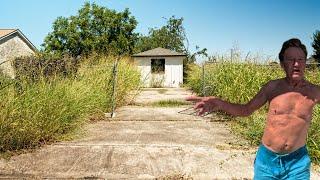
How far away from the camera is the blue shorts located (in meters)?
3.18

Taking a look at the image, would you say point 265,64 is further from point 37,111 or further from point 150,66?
point 150,66

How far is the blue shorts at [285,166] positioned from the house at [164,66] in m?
27.9

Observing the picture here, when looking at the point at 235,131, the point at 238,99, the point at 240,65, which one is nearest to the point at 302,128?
the point at 235,131

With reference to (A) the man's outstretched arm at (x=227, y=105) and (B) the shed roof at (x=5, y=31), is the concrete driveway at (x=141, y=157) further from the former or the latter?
(B) the shed roof at (x=5, y=31)

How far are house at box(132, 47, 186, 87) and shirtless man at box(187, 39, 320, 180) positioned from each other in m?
27.7

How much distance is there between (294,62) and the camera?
324cm

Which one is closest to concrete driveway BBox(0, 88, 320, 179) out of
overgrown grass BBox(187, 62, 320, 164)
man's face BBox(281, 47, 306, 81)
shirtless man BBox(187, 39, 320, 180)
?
overgrown grass BBox(187, 62, 320, 164)

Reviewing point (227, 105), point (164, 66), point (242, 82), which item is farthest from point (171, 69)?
→ point (227, 105)

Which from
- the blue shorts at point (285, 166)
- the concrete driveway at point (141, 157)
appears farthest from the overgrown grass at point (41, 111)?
the blue shorts at point (285, 166)

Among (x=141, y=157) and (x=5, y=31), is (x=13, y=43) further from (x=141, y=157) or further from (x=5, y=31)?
(x=141, y=157)

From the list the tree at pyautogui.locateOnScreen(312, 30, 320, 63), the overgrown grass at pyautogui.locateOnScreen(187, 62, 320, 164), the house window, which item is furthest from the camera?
the tree at pyautogui.locateOnScreen(312, 30, 320, 63)

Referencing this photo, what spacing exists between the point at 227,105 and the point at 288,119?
1.66ft

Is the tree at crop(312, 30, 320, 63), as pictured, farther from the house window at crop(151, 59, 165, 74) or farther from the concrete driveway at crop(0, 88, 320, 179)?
the concrete driveway at crop(0, 88, 320, 179)

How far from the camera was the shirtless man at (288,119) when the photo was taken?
3.21 metres
